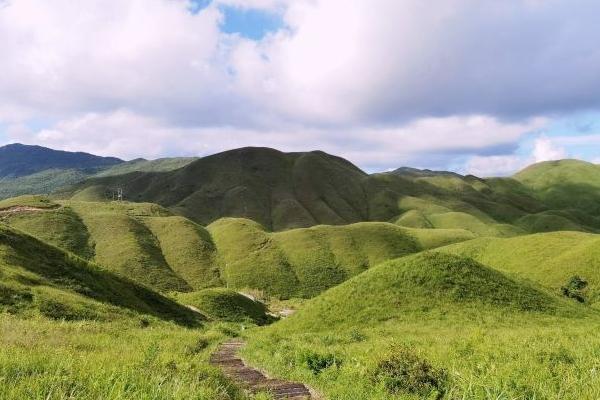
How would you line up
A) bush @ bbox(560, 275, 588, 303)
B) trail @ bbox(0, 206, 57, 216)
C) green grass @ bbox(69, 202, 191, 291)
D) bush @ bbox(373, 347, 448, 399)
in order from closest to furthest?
bush @ bbox(373, 347, 448, 399) → bush @ bbox(560, 275, 588, 303) → green grass @ bbox(69, 202, 191, 291) → trail @ bbox(0, 206, 57, 216)

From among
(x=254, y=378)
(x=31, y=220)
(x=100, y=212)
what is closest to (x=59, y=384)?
(x=254, y=378)

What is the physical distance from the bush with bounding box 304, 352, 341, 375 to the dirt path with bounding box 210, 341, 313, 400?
1.69 m

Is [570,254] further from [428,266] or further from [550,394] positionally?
[550,394]

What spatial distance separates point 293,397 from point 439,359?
671 centimetres

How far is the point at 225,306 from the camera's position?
7094 centimetres

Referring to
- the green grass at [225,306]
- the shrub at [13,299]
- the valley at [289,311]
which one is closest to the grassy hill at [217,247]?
the valley at [289,311]

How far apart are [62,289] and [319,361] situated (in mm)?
29711

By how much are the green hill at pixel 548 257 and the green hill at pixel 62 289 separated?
41775 millimetres

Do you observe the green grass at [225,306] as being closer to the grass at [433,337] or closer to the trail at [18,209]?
the grass at [433,337]

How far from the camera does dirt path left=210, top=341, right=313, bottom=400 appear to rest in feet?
52.4

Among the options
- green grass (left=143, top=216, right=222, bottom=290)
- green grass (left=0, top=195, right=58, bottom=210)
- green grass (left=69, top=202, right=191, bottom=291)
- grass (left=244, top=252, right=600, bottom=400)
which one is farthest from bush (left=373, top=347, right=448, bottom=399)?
green grass (left=0, top=195, right=58, bottom=210)

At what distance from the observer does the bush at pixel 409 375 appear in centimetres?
1416

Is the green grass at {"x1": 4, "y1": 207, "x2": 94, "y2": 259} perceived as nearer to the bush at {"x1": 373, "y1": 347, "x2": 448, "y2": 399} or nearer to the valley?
the valley

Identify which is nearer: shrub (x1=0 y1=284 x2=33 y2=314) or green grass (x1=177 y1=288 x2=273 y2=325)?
shrub (x1=0 y1=284 x2=33 y2=314)
